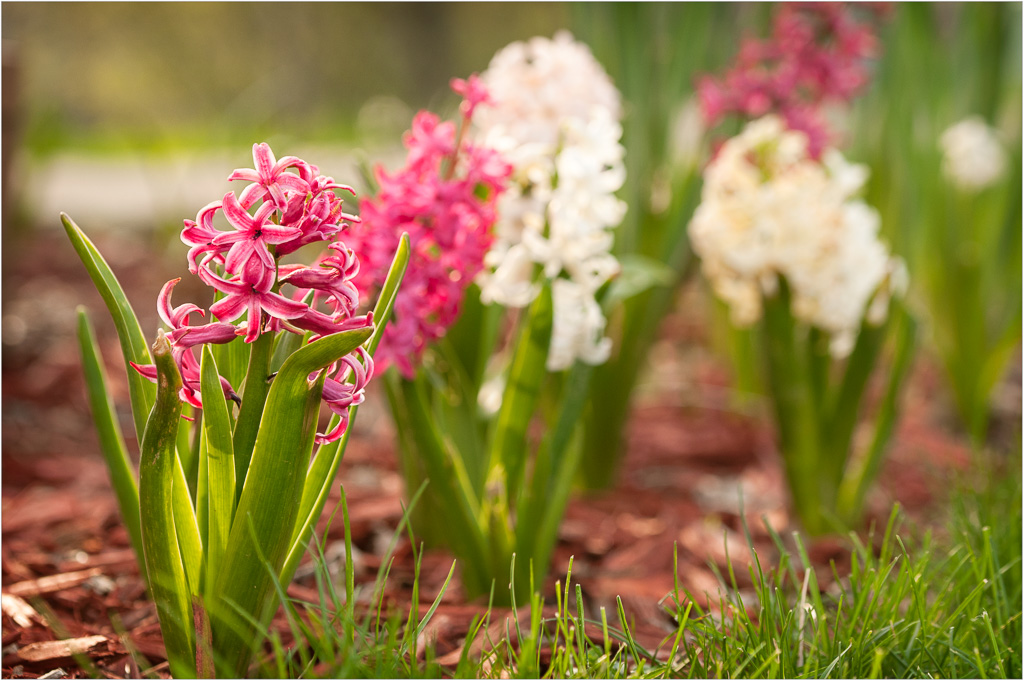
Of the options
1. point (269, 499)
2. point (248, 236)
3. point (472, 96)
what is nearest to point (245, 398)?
point (269, 499)

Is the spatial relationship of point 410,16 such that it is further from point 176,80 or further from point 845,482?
point 845,482

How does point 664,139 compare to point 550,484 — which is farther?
point 664,139

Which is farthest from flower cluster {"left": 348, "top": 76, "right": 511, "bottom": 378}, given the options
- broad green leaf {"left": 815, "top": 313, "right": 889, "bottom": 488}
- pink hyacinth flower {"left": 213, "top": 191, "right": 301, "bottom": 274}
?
broad green leaf {"left": 815, "top": 313, "right": 889, "bottom": 488}

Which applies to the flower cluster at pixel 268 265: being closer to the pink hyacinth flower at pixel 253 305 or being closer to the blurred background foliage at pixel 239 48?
the pink hyacinth flower at pixel 253 305

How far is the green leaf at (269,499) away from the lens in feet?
3.28

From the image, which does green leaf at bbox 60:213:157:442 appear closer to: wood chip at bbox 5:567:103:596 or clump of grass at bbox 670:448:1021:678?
wood chip at bbox 5:567:103:596

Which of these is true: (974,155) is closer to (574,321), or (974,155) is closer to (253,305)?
(574,321)

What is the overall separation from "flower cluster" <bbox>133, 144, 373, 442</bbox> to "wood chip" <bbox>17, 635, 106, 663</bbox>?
0.48 metres

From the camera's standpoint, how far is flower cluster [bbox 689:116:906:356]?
1.87 meters

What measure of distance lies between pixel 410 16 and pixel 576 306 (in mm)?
13927

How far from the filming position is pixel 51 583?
1477 mm

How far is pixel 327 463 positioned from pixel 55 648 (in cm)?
51

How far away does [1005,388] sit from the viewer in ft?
11.3

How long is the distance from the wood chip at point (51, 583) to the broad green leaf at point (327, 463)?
56cm
